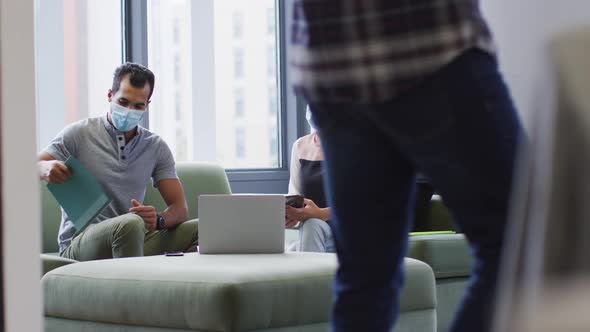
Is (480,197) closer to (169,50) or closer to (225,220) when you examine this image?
(225,220)

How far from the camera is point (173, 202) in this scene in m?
3.73

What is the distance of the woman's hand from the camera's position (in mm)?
3744

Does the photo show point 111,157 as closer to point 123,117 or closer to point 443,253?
point 123,117

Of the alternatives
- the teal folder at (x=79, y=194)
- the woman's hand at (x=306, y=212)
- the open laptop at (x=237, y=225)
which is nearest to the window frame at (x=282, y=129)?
the woman's hand at (x=306, y=212)

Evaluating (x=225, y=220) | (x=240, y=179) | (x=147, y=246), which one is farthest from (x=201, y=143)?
(x=225, y=220)

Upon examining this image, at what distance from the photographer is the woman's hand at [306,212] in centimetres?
374

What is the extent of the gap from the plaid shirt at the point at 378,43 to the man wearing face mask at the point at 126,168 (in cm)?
207

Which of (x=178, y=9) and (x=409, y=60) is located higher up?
(x=178, y=9)

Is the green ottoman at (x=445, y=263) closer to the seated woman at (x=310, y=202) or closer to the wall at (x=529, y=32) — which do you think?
the seated woman at (x=310, y=202)

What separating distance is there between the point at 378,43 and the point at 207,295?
46.1 inches

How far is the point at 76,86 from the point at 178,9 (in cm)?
84

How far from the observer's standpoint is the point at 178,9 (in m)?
5.29

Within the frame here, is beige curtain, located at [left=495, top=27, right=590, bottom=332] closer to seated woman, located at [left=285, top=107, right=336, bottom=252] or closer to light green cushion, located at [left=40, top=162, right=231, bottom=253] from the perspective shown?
seated woman, located at [left=285, top=107, right=336, bottom=252]

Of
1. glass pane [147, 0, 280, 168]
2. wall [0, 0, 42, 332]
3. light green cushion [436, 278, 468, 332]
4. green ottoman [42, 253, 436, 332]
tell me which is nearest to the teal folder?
green ottoman [42, 253, 436, 332]
